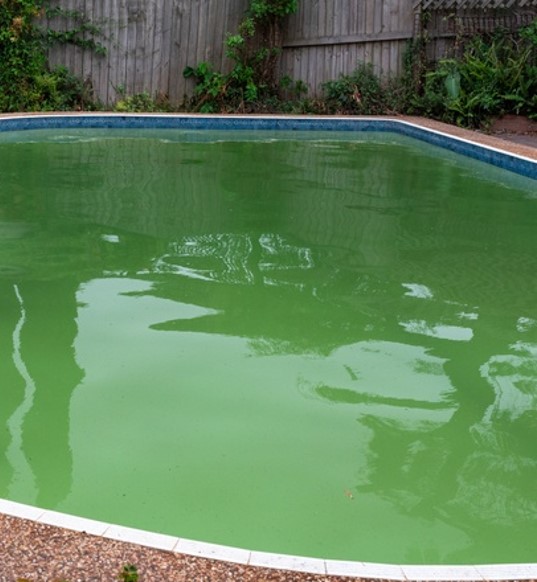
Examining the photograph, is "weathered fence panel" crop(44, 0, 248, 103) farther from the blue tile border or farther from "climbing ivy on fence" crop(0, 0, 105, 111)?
the blue tile border

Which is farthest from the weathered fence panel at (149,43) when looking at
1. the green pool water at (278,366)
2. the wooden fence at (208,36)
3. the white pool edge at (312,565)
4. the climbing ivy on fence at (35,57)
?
the white pool edge at (312,565)

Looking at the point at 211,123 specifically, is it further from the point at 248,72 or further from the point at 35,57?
the point at 35,57

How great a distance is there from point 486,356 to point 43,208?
157 inches

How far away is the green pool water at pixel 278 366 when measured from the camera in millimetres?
2896

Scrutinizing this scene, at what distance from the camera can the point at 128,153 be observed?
32.6 ft

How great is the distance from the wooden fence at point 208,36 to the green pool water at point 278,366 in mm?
5399

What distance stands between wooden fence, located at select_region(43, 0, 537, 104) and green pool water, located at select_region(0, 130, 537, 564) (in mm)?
5399

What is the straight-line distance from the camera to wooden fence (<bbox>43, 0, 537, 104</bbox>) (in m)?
12.7

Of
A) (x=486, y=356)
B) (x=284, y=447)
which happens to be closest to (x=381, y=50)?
(x=486, y=356)

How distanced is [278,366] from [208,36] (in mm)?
9703

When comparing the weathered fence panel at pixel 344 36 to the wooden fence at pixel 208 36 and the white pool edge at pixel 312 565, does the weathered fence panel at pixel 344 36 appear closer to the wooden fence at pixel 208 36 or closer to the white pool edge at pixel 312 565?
the wooden fence at pixel 208 36

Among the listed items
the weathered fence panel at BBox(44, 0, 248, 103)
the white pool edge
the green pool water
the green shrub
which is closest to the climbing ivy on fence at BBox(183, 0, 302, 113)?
the weathered fence panel at BBox(44, 0, 248, 103)

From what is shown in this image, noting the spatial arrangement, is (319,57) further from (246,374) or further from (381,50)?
(246,374)

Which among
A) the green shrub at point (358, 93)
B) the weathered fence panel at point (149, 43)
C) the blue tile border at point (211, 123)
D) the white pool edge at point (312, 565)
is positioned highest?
the weathered fence panel at point (149, 43)
